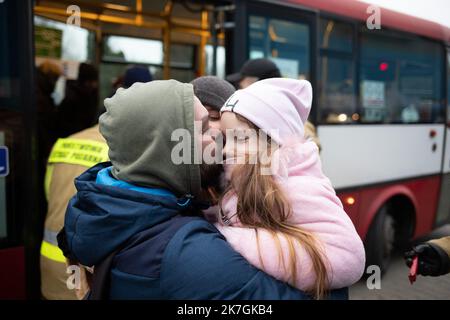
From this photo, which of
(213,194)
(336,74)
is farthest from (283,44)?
(213,194)

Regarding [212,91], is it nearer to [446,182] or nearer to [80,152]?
[80,152]

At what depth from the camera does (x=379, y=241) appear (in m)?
4.78

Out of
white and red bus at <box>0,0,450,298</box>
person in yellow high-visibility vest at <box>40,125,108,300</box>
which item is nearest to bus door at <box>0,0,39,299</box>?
white and red bus at <box>0,0,450,298</box>

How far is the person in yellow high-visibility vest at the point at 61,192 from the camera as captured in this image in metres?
2.39

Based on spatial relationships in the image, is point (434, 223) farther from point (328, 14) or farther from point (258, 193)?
point (258, 193)

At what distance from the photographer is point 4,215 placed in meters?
2.60

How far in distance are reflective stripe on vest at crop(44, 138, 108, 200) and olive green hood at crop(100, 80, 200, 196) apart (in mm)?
1099

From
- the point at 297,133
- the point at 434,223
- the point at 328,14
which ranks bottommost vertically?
the point at 434,223

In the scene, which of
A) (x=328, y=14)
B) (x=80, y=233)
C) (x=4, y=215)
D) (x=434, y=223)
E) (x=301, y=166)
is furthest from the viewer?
(x=434, y=223)

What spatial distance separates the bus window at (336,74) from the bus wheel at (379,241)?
1.11 metres

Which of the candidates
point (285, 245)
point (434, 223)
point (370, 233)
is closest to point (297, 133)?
point (285, 245)

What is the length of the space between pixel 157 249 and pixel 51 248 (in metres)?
1.65

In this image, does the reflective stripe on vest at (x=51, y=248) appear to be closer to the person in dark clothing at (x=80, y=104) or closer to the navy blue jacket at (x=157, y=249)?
the navy blue jacket at (x=157, y=249)

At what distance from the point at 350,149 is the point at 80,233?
360cm
